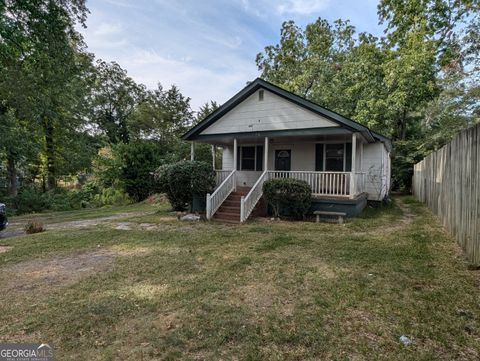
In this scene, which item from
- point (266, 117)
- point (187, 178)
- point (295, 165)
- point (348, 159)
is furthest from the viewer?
point (295, 165)

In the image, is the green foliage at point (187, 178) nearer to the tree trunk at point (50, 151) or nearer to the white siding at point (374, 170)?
the white siding at point (374, 170)

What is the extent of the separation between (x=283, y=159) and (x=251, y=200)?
386cm

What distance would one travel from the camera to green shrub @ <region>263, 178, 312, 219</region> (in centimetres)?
934

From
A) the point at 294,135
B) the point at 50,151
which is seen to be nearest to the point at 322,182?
the point at 294,135

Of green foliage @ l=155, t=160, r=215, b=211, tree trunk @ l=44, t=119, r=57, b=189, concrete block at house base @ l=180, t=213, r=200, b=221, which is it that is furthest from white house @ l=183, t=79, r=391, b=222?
tree trunk @ l=44, t=119, r=57, b=189

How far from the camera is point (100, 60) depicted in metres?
29.4

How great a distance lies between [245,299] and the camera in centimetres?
358

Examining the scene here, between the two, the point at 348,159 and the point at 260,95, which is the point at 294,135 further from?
the point at 348,159

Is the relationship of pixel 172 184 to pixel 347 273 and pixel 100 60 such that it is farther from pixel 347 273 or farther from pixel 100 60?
pixel 100 60

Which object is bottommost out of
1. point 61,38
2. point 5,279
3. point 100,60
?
point 5,279

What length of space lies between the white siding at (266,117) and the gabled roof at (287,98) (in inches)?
6.2

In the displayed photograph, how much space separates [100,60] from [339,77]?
81.2 ft

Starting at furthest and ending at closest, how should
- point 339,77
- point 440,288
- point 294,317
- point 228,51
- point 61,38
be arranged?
point 339,77 → point 228,51 → point 61,38 → point 440,288 → point 294,317

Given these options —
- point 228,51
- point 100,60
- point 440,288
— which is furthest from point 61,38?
point 100,60
